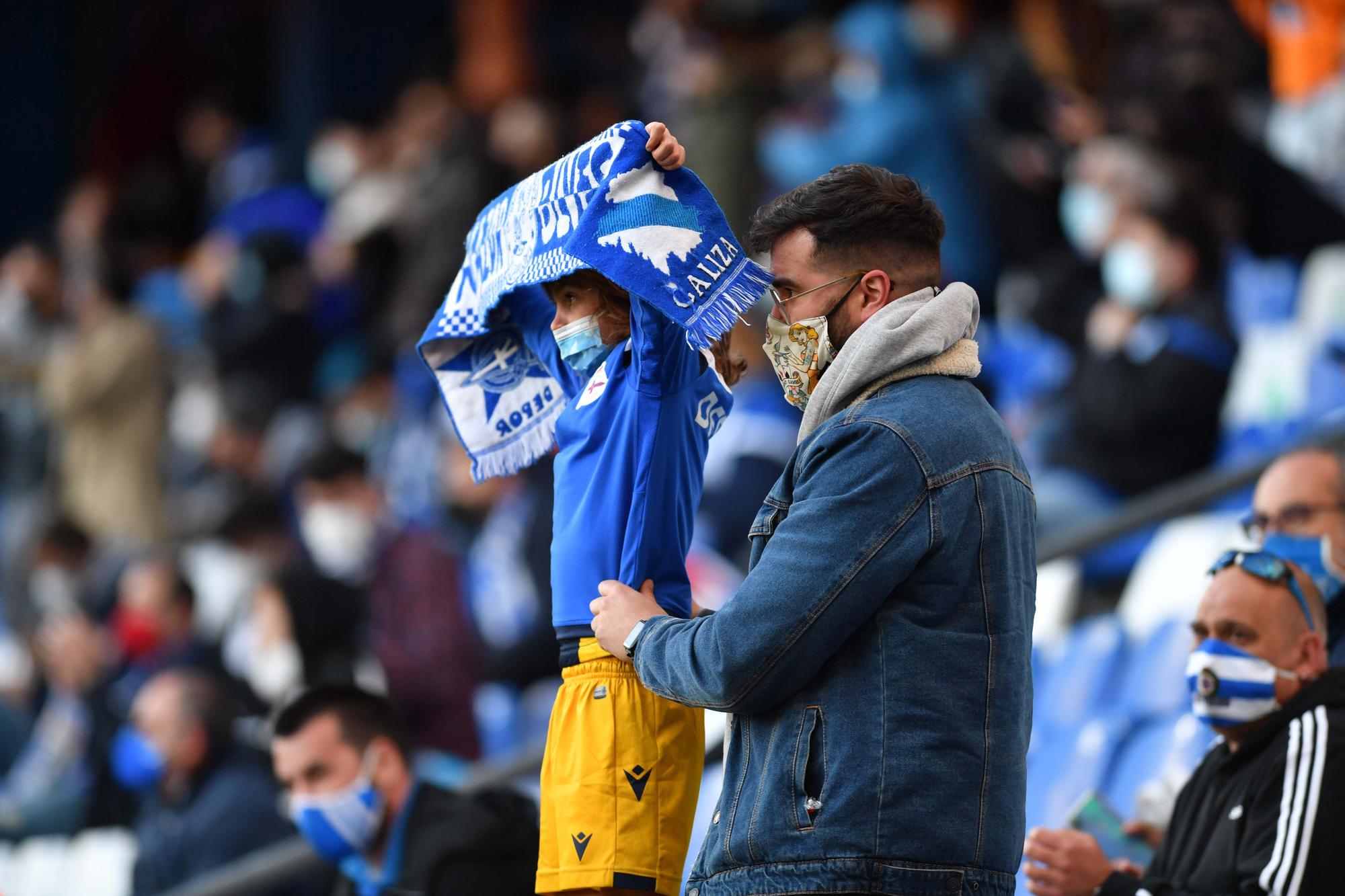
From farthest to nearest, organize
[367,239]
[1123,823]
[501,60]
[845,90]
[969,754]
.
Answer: [501,60] < [367,239] < [845,90] < [1123,823] < [969,754]

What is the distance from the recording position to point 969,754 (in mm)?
2312

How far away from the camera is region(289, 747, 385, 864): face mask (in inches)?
157

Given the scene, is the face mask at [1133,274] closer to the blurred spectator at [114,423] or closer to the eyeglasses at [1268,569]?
the eyeglasses at [1268,569]

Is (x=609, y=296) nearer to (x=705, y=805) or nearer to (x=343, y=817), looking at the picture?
(x=343, y=817)

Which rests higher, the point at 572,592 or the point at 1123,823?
the point at 572,592

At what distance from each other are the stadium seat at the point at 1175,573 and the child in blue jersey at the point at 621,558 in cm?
225

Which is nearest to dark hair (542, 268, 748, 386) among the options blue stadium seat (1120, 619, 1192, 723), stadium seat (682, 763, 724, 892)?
stadium seat (682, 763, 724, 892)

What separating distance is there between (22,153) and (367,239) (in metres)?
5.65

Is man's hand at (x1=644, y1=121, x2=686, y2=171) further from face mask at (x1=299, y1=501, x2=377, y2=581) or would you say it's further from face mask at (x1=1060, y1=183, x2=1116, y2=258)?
face mask at (x1=299, y1=501, x2=377, y2=581)

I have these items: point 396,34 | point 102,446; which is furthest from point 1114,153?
point 396,34

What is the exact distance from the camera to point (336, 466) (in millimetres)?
7562

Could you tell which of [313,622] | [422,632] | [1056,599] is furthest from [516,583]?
[1056,599]

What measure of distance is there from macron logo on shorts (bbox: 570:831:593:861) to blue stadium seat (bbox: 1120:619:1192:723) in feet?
6.87

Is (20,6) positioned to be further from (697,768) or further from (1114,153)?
(697,768)
